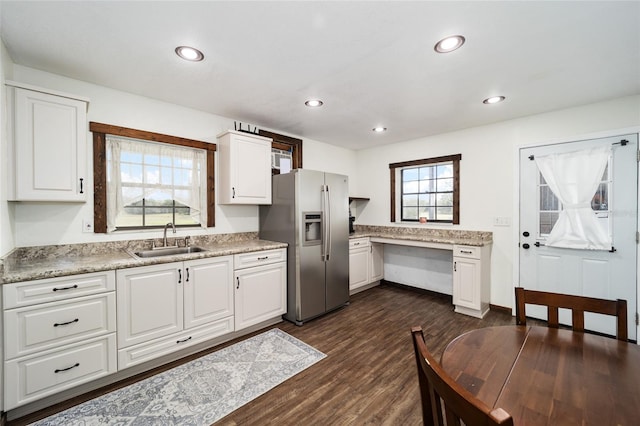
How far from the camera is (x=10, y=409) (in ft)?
5.61

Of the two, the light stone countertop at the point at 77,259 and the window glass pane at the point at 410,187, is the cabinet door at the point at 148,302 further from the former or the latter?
the window glass pane at the point at 410,187

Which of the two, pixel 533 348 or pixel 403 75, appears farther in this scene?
pixel 403 75

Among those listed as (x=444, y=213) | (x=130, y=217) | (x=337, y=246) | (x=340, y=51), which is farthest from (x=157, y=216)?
(x=444, y=213)

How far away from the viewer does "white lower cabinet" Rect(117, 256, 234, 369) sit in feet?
7.04

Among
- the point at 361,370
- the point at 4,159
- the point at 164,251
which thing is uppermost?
the point at 4,159

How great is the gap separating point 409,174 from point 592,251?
96.8 inches

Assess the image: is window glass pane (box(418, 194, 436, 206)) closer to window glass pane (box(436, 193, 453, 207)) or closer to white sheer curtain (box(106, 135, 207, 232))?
window glass pane (box(436, 193, 453, 207))

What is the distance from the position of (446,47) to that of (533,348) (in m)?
1.90

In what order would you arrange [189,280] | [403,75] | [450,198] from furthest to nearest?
[450,198] → [189,280] → [403,75]

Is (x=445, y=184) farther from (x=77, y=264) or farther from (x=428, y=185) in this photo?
(x=77, y=264)

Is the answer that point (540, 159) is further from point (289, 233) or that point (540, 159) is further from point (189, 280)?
point (189, 280)

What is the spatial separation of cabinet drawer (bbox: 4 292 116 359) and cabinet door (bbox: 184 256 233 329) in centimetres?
56

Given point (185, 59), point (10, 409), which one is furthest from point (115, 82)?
point (10, 409)

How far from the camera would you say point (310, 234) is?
10.9 feet
